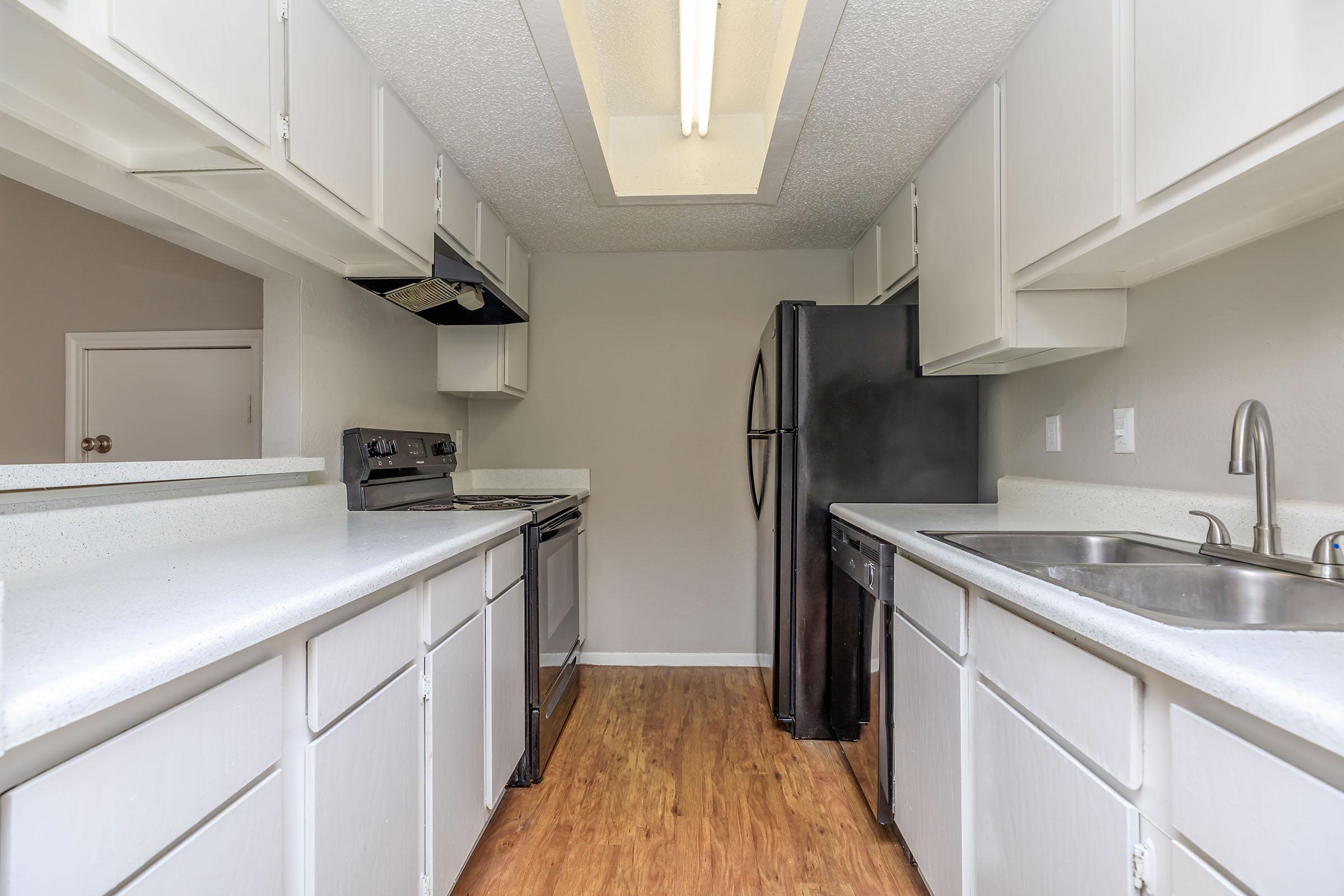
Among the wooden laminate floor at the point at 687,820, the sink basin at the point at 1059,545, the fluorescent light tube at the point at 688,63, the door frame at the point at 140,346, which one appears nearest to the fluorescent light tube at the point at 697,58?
the fluorescent light tube at the point at 688,63

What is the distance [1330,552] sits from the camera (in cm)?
98

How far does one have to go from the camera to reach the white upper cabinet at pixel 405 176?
66.3 inches

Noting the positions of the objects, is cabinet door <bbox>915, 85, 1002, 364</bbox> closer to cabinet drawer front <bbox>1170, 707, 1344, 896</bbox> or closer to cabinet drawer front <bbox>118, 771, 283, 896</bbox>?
cabinet drawer front <bbox>1170, 707, 1344, 896</bbox>

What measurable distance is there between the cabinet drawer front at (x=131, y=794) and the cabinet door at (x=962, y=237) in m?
1.75

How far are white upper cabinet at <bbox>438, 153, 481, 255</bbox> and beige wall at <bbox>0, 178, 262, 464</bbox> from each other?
2.33 feet

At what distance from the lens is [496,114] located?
1.91m

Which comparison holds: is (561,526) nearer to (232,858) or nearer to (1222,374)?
(232,858)

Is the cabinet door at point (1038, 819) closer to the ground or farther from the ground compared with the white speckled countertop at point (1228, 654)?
closer to the ground

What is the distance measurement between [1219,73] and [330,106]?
5.65 ft

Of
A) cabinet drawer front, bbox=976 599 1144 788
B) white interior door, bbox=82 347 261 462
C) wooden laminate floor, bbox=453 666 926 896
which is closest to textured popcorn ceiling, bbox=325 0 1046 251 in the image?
white interior door, bbox=82 347 261 462

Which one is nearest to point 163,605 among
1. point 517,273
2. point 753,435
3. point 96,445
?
point 96,445

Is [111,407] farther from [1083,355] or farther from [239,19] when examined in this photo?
[1083,355]

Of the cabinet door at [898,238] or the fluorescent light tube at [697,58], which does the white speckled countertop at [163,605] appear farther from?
the cabinet door at [898,238]

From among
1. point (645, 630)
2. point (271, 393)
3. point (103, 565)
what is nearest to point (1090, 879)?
point (103, 565)
